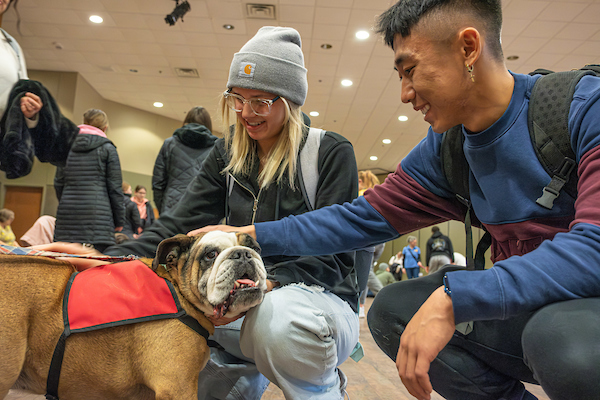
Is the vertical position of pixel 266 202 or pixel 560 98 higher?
pixel 560 98

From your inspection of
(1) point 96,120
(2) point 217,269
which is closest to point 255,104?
(2) point 217,269

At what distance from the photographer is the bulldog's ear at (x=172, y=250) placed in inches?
55.7

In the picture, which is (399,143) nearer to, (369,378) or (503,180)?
(369,378)

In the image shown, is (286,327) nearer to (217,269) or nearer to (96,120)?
(217,269)

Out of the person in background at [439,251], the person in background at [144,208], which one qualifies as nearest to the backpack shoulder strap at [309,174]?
the person in background at [144,208]

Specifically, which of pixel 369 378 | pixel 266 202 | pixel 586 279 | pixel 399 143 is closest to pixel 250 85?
pixel 266 202

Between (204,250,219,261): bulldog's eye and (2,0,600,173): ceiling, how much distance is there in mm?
6533

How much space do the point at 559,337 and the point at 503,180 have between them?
19.6 inches

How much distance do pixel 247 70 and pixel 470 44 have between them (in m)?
0.93

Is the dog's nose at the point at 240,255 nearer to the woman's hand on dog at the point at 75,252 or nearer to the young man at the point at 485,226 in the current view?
the young man at the point at 485,226

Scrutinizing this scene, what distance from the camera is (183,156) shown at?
3686 mm

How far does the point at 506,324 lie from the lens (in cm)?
127

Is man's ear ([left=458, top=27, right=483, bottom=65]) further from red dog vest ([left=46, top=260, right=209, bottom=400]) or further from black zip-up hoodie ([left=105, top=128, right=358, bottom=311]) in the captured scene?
red dog vest ([left=46, top=260, right=209, bottom=400])

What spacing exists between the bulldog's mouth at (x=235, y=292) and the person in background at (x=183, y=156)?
2383 millimetres
